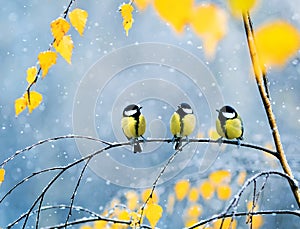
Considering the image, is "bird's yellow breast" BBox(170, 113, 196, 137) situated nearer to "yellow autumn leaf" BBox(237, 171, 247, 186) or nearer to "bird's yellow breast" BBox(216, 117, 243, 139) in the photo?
"bird's yellow breast" BBox(216, 117, 243, 139)

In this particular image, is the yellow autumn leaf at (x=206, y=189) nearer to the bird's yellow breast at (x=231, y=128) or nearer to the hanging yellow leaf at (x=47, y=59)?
the bird's yellow breast at (x=231, y=128)

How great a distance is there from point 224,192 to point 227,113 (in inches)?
60.1

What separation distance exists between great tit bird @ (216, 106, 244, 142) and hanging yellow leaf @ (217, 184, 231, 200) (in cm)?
152

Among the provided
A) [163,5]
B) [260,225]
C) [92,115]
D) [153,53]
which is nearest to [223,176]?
[260,225]

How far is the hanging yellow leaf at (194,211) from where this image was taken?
2.71 metres

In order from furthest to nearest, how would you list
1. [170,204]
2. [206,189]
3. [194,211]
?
[170,204] < [194,211] < [206,189]

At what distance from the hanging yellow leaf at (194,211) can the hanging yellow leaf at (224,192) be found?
191 millimetres

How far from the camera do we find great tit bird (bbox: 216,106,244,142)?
1.09m

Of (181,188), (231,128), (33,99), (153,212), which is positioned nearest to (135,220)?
(153,212)

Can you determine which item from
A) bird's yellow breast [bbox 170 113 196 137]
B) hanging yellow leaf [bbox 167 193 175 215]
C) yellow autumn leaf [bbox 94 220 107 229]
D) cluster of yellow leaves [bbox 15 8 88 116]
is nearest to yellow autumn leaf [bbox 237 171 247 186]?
hanging yellow leaf [bbox 167 193 175 215]

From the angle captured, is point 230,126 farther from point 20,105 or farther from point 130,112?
point 20,105

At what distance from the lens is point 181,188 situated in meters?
2.87

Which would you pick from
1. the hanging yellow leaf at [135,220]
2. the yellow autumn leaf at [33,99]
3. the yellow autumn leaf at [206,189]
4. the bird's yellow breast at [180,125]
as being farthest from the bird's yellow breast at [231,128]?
the yellow autumn leaf at [206,189]

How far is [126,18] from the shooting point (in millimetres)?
736
